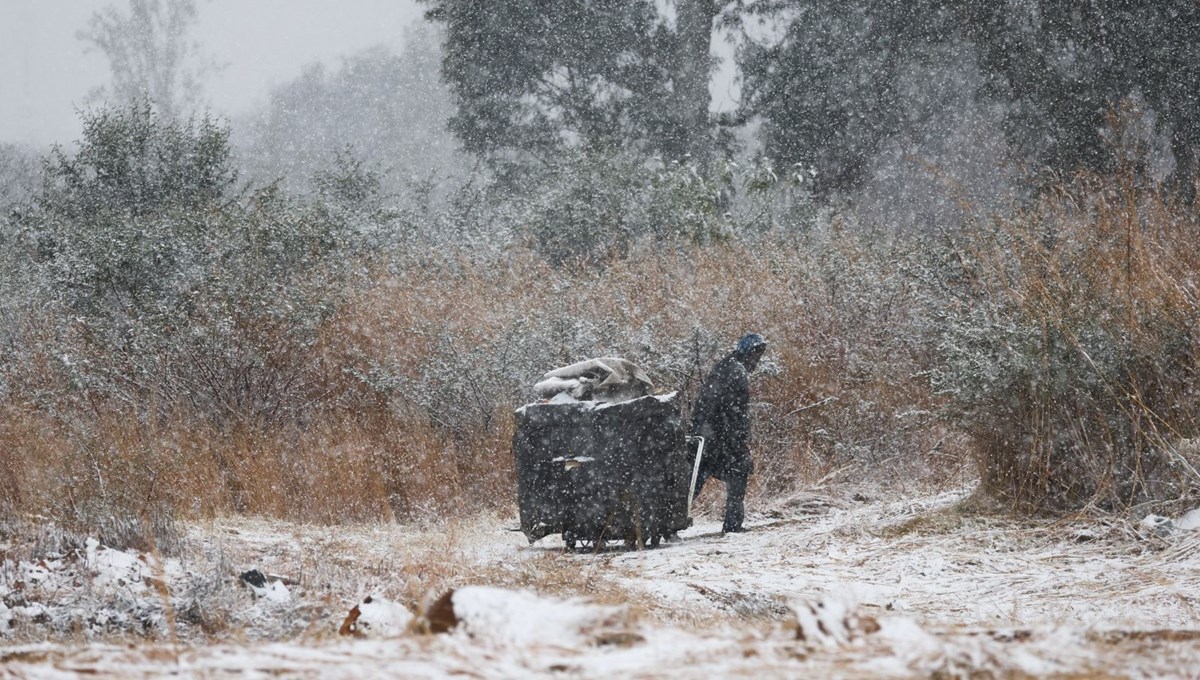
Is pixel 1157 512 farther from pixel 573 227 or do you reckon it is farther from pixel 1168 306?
pixel 573 227

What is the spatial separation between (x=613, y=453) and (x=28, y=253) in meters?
14.8

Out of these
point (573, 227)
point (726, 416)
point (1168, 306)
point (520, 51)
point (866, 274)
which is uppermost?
point (520, 51)

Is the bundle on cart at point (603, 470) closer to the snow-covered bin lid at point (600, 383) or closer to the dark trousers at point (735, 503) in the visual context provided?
the snow-covered bin lid at point (600, 383)

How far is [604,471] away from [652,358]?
3429mm

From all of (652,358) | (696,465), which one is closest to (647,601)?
(696,465)

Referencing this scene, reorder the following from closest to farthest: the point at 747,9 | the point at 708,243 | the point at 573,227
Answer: the point at 708,243
the point at 573,227
the point at 747,9

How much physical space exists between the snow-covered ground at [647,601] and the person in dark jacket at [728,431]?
316 millimetres

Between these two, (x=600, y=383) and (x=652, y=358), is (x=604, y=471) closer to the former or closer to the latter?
(x=600, y=383)

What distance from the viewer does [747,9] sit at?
76.8 feet

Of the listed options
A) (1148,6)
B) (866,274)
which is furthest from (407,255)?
(1148,6)

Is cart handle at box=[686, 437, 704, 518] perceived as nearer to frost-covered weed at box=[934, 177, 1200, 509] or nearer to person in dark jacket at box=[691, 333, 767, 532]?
person in dark jacket at box=[691, 333, 767, 532]

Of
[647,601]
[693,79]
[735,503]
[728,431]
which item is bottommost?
[647,601]

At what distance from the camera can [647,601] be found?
5.16 m

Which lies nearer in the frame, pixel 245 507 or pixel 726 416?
pixel 726 416
